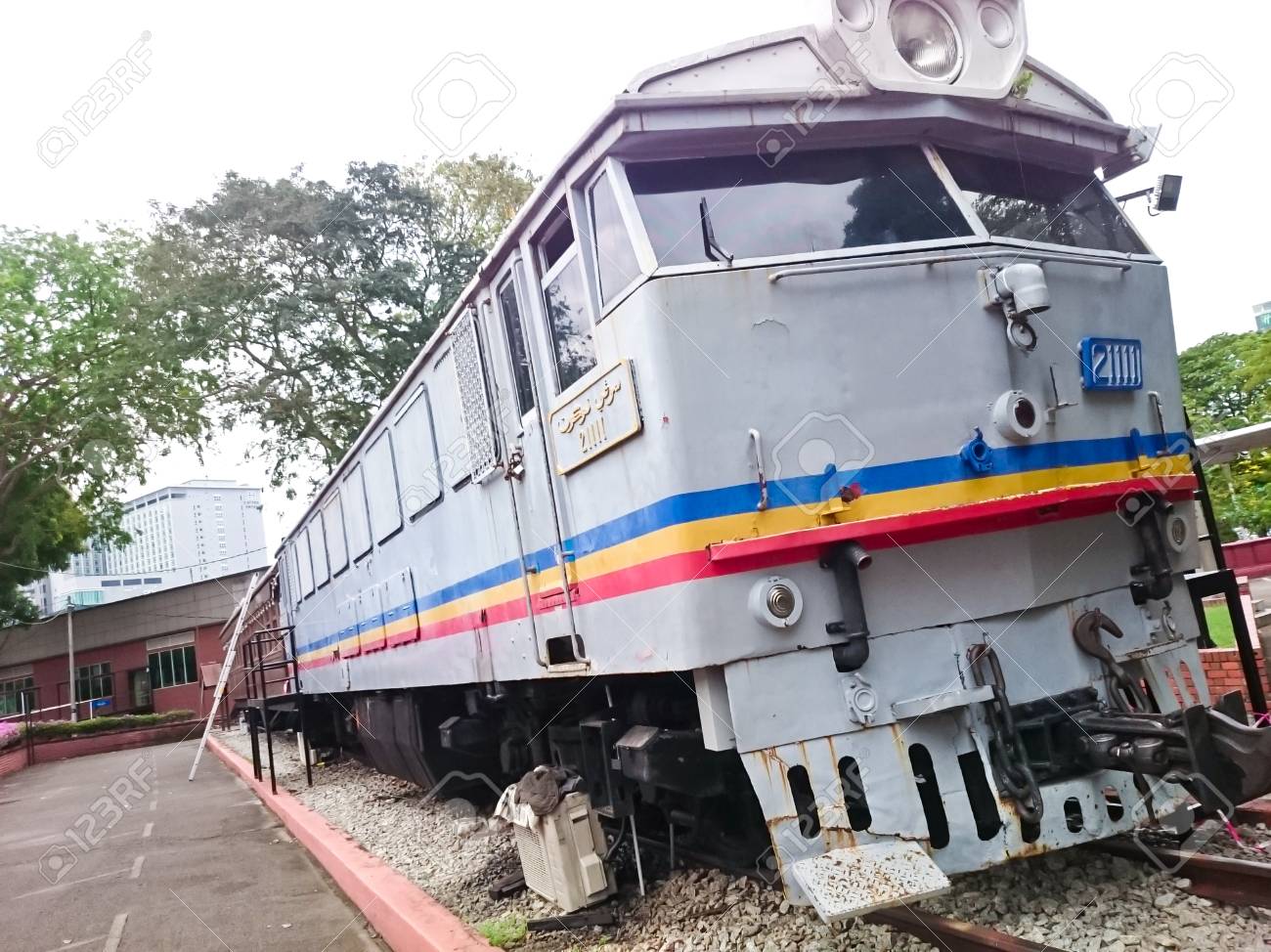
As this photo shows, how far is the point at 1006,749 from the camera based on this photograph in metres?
3.73

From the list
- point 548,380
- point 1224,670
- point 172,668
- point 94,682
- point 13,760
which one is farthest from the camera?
point 94,682

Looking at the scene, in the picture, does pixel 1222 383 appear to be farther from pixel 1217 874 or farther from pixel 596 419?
pixel 596 419

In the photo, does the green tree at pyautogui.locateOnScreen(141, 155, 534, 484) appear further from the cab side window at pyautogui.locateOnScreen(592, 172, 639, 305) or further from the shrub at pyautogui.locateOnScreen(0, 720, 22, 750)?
the cab side window at pyautogui.locateOnScreen(592, 172, 639, 305)

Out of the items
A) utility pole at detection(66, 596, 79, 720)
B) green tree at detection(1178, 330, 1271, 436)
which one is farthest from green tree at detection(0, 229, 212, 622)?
green tree at detection(1178, 330, 1271, 436)

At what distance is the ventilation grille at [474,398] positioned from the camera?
536cm

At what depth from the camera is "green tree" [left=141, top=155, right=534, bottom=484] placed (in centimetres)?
2002

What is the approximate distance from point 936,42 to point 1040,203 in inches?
33.6

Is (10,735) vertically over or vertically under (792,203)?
under

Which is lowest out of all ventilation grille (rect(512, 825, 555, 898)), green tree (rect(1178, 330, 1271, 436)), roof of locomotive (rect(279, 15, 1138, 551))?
ventilation grille (rect(512, 825, 555, 898))

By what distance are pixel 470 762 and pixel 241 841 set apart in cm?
273

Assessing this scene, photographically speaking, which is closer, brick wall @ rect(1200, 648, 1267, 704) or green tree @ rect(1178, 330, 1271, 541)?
brick wall @ rect(1200, 648, 1267, 704)

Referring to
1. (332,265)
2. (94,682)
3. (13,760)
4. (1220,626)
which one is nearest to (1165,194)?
(1220,626)

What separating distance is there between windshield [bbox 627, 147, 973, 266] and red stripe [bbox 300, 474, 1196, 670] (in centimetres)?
111

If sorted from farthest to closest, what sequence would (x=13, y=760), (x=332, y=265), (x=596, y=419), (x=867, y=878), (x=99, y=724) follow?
1. (x=99, y=724)
2. (x=13, y=760)
3. (x=332, y=265)
4. (x=596, y=419)
5. (x=867, y=878)
